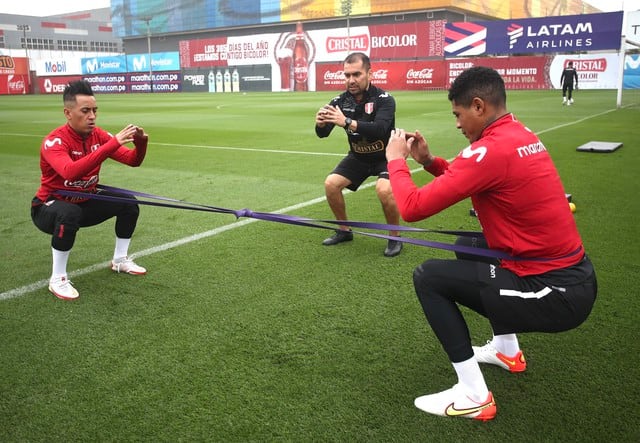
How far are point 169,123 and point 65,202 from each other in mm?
16094

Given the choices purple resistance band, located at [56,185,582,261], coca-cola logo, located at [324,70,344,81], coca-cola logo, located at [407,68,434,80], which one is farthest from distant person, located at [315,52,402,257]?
coca-cola logo, located at [324,70,344,81]

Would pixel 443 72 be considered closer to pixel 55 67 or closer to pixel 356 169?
pixel 356 169

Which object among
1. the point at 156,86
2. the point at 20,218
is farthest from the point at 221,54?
the point at 20,218

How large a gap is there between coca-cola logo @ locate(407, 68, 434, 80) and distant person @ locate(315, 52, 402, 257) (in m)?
38.4

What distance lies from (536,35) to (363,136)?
124 feet

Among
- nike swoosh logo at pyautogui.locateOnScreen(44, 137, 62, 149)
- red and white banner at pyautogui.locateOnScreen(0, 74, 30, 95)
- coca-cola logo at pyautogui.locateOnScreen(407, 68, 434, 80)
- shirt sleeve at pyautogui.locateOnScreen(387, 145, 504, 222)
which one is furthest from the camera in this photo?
red and white banner at pyautogui.locateOnScreen(0, 74, 30, 95)

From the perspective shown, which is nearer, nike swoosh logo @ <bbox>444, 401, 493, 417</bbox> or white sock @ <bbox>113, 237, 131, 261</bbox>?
nike swoosh logo @ <bbox>444, 401, 493, 417</bbox>

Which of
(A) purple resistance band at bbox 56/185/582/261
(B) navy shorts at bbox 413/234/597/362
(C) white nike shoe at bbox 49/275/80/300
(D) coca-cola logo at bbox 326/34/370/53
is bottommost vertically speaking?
(C) white nike shoe at bbox 49/275/80/300

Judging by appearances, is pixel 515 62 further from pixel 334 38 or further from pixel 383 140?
pixel 383 140

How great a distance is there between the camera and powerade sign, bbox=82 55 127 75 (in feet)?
212

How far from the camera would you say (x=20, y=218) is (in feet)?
23.2

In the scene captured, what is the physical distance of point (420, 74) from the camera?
4269 centimetres

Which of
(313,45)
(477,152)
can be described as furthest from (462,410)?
(313,45)

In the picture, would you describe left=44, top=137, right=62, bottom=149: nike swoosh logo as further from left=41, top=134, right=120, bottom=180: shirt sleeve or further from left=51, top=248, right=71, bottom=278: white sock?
left=51, top=248, right=71, bottom=278: white sock
